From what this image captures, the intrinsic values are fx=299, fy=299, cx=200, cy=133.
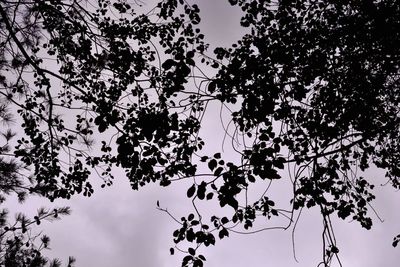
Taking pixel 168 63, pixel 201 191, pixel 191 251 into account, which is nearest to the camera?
pixel 168 63

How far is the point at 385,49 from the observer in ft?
14.3

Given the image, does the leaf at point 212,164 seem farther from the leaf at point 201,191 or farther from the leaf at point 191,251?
the leaf at point 191,251

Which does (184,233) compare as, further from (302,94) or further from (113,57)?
(113,57)

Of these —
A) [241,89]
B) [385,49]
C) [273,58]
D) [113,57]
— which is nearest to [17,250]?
[113,57]

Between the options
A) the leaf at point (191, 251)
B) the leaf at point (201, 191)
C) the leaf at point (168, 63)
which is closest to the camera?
the leaf at point (168, 63)

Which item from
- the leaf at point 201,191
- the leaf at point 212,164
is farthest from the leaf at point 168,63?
the leaf at point 201,191

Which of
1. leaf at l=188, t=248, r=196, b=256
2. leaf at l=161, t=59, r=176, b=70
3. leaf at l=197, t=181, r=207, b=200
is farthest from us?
leaf at l=188, t=248, r=196, b=256

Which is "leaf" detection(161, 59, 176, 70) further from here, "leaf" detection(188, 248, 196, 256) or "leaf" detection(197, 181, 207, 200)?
"leaf" detection(188, 248, 196, 256)

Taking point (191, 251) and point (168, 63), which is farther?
point (191, 251)

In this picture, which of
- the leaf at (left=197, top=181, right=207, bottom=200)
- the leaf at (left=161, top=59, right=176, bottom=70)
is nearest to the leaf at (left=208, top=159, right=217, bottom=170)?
the leaf at (left=197, top=181, right=207, bottom=200)

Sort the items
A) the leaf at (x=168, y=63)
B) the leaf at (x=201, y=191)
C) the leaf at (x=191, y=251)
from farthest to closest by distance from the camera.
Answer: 1. the leaf at (x=191, y=251)
2. the leaf at (x=201, y=191)
3. the leaf at (x=168, y=63)

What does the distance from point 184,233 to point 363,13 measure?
164 inches

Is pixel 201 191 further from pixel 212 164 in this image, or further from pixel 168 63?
pixel 168 63

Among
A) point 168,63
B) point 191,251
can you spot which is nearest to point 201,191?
point 191,251
